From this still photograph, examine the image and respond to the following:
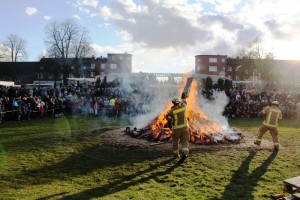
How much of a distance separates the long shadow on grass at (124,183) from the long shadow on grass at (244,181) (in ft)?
6.37

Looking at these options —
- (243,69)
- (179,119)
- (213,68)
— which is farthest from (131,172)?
(213,68)

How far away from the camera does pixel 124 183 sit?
8.66 m

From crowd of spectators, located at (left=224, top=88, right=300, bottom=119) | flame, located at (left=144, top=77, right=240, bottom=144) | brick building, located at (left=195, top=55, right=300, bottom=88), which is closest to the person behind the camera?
flame, located at (left=144, top=77, right=240, bottom=144)

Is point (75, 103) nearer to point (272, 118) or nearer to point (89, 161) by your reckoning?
point (89, 161)

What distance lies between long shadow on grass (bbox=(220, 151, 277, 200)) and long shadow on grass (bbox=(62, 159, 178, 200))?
6.37 feet

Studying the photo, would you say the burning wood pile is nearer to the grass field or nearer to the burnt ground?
the burnt ground

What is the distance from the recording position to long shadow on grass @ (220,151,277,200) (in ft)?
25.5

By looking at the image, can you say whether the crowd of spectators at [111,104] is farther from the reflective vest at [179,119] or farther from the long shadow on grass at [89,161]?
the reflective vest at [179,119]

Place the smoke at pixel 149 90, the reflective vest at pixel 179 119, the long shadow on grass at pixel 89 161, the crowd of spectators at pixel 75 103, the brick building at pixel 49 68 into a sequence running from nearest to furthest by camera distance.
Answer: the long shadow on grass at pixel 89 161
the reflective vest at pixel 179 119
the crowd of spectators at pixel 75 103
the smoke at pixel 149 90
the brick building at pixel 49 68

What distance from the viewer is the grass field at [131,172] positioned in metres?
7.93

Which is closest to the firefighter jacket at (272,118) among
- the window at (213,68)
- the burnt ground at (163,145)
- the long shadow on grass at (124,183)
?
the burnt ground at (163,145)

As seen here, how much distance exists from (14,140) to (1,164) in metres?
4.08

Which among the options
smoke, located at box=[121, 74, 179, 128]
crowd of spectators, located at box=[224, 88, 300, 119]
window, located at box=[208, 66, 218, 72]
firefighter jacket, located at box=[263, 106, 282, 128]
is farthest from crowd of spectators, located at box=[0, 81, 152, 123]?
window, located at box=[208, 66, 218, 72]

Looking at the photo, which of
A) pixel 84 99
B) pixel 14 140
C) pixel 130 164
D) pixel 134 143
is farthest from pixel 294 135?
pixel 84 99
